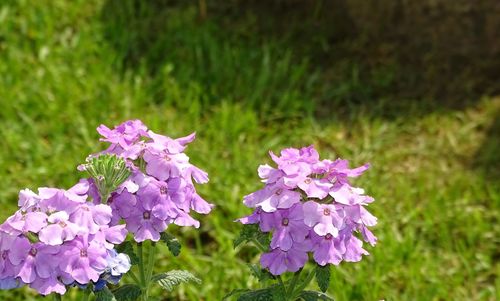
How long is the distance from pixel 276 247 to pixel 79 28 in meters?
3.26

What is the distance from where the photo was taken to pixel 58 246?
204cm

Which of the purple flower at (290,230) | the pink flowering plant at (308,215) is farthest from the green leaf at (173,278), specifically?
the purple flower at (290,230)

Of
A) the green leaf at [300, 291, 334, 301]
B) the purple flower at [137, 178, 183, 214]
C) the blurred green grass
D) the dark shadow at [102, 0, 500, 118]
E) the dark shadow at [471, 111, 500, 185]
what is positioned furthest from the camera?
the dark shadow at [102, 0, 500, 118]

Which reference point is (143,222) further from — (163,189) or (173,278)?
(173,278)

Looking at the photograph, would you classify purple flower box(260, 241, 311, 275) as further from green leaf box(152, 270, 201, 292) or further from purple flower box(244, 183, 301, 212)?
green leaf box(152, 270, 201, 292)

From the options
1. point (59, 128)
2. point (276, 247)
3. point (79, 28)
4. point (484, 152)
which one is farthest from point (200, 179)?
point (79, 28)

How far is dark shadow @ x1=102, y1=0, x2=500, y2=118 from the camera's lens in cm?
493

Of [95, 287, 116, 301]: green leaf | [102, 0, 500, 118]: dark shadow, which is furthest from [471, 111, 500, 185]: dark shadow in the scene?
[95, 287, 116, 301]: green leaf

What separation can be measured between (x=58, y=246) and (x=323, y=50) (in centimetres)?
346

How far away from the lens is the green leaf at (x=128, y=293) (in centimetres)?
243

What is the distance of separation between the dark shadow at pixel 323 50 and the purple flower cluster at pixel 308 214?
2515 mm

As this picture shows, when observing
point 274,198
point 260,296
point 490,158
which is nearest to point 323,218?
point 274,198

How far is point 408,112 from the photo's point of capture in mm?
Result: 4898

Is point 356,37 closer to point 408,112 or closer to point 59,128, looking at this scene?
point 408,112
